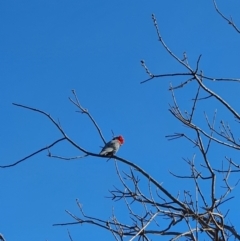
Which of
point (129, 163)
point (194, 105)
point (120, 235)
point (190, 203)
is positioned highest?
point (194, 105)

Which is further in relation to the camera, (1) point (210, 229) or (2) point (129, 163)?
(2) point (129, 163)

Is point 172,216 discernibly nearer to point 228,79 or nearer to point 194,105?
point 194,105

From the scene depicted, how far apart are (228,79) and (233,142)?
0.53 m

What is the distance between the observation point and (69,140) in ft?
12.7

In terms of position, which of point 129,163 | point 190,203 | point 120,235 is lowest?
point 120,235

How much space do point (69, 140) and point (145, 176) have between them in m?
0.61

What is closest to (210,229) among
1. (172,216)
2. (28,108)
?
(172,216)

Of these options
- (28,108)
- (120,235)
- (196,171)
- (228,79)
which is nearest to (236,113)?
(228,79)

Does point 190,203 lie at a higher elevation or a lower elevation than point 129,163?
lower

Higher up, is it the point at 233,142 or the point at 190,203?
the point at 233,142

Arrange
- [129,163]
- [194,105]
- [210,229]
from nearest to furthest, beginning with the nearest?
Result: [210,229], [194,105], [129,163]

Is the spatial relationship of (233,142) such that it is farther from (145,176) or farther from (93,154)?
(93,154)

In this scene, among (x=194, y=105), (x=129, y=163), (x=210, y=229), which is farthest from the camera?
(x=129, y=163)

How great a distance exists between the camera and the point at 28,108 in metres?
3.57
